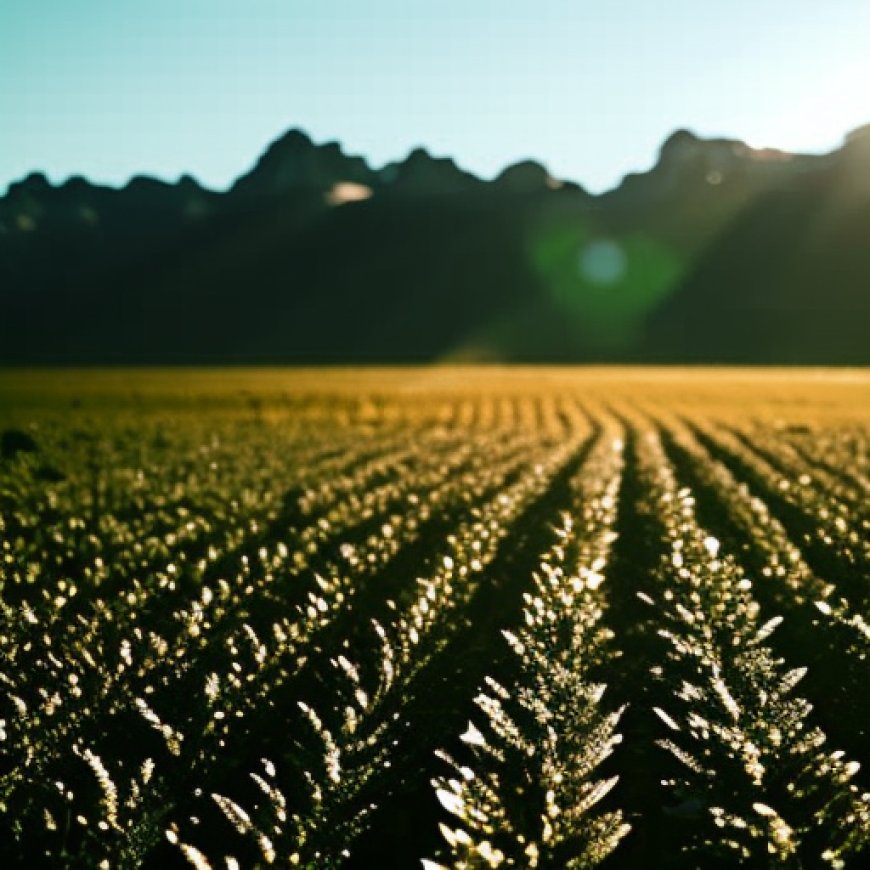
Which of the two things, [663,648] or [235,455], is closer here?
[663,648]

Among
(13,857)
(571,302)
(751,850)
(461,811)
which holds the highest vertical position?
(571,302)

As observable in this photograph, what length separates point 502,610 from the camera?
394 inches

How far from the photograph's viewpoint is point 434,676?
769 cm

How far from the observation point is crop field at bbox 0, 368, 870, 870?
203 inches

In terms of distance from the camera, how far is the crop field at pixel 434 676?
515cm

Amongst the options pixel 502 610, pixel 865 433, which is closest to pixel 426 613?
pixel 502 610

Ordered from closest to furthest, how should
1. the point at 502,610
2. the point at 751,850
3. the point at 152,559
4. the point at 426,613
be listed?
the point at 751,850, the point at 426,613, the point at 502,610, the point at 152,559

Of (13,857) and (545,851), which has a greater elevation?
(545,851)

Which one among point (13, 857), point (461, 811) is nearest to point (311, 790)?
point (461, 811)

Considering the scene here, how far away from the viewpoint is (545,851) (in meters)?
4.84

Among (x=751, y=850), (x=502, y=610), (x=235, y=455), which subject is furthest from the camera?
(x=235, y=455)

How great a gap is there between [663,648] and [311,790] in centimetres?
451

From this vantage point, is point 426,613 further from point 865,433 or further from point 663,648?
point 865,433

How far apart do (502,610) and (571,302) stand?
186 meters
